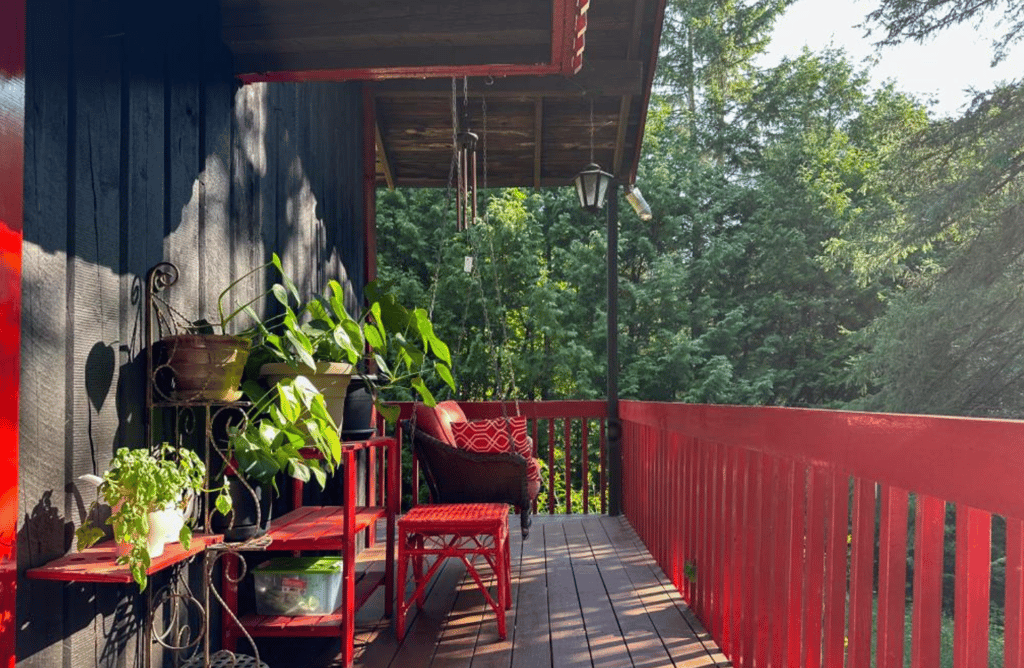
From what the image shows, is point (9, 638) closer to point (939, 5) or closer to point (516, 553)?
point (516, 553)

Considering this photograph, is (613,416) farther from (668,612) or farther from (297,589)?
(297,589)

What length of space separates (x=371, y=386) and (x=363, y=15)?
Answer: 1.31 metres

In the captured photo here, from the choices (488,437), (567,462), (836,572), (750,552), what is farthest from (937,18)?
(836,572)

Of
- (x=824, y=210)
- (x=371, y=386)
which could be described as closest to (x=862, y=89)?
(x=824, y=210)

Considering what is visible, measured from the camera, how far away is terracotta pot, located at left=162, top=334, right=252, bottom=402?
8.10 feet

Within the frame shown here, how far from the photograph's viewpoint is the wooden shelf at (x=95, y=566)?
1908 millimetres

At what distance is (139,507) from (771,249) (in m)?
14.9

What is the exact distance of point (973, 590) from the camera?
134 cm

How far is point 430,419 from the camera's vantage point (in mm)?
4879

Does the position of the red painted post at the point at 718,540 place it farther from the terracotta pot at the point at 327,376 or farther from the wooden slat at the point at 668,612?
the terracotta pot at the point at 327,376

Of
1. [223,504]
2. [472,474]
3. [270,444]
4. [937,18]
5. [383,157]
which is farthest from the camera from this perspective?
[937,18]

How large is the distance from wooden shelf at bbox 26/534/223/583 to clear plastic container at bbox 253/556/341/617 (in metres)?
0.84

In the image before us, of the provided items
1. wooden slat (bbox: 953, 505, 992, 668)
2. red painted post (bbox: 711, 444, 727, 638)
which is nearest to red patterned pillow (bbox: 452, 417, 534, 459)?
red painted post (bbox: 711, 444, 727, 638)

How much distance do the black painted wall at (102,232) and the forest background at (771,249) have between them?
8.92 metres
